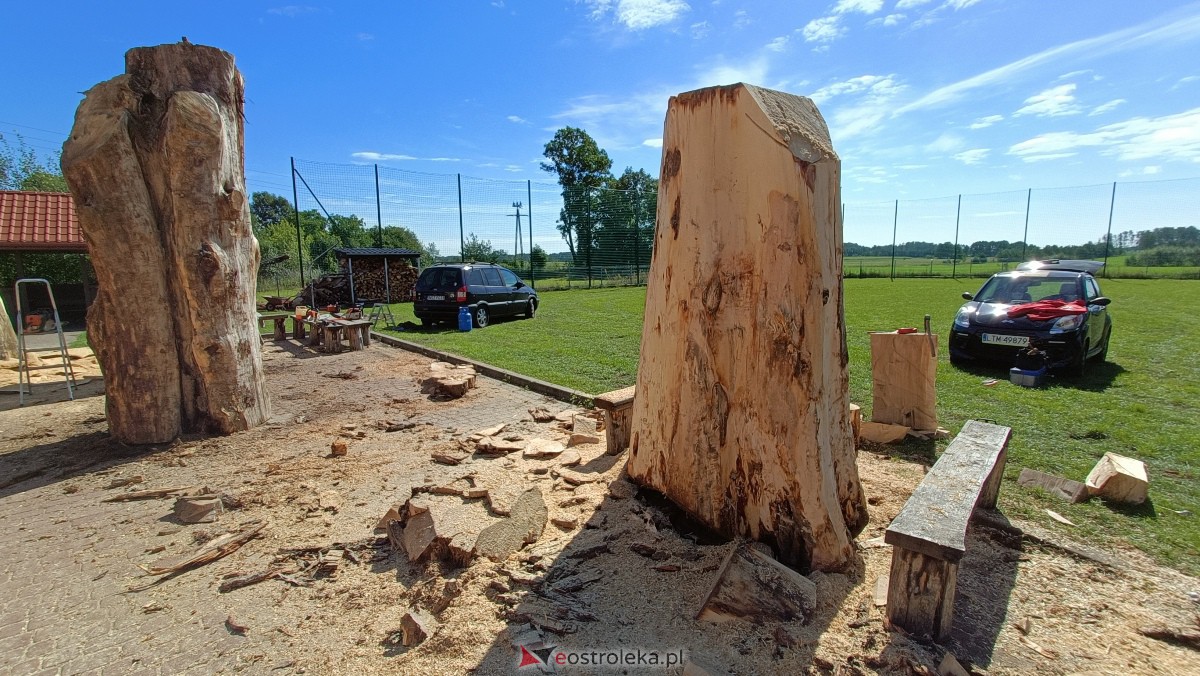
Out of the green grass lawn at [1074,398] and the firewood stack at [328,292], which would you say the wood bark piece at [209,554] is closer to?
the green grass lawn at [1074,398]

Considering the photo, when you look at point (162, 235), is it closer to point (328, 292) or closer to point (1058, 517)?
point (1058, 517)

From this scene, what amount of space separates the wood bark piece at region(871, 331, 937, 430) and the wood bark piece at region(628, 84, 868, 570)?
206 centimetres

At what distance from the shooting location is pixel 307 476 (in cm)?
396

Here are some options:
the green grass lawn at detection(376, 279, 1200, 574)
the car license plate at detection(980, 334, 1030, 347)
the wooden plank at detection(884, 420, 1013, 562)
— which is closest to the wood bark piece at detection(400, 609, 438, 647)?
the wooden plank at detection(884, 420, 1013, 562)

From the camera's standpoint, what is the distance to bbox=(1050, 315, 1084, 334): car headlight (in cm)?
615

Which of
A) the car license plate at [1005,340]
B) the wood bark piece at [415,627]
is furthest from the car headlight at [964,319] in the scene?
the wood bark piece at [415,627]

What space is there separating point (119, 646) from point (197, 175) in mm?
3765

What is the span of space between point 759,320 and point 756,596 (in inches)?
44.9

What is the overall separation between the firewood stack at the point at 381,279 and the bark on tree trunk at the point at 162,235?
13.5 metres

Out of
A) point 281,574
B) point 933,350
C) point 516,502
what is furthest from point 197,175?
point 933,350

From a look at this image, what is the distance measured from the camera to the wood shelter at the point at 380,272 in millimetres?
17641

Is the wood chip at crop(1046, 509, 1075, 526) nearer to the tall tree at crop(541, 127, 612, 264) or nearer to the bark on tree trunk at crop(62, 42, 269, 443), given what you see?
the bark on tree trunk at crop(62, 42, 269, 443)

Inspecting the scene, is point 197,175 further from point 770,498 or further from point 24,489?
point 770,498

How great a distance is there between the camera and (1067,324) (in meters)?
6.18
